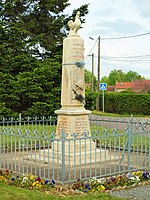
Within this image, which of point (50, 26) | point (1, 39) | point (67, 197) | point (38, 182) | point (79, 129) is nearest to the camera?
point (67, 197)

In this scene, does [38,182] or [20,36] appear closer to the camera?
[38,182]

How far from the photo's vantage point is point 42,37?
2014cm

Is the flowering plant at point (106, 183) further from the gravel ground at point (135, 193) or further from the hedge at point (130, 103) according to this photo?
the hedge at point (130, 103)

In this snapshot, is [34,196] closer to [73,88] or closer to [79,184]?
[79,184]

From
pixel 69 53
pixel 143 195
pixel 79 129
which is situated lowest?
pixel 143 195

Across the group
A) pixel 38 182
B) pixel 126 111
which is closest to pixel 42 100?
pixel 38 182

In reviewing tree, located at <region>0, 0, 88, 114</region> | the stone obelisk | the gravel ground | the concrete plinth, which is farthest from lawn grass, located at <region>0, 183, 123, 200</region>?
tree, located at <region>0, 0, 88, 114</region>

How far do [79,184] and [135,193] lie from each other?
104 cm

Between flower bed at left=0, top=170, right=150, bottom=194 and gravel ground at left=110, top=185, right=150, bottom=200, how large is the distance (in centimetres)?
18

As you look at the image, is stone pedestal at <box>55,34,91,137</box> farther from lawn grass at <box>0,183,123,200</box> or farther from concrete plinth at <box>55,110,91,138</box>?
lawn grass at <box>0,183,123,200</box>

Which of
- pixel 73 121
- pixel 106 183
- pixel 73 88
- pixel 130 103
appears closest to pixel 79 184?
pixel 106 183

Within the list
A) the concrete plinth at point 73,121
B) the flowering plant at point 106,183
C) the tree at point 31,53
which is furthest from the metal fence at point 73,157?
the tree at point 31,53

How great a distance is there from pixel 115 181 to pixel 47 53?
1450 cm

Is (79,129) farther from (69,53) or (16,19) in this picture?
(16,19)
